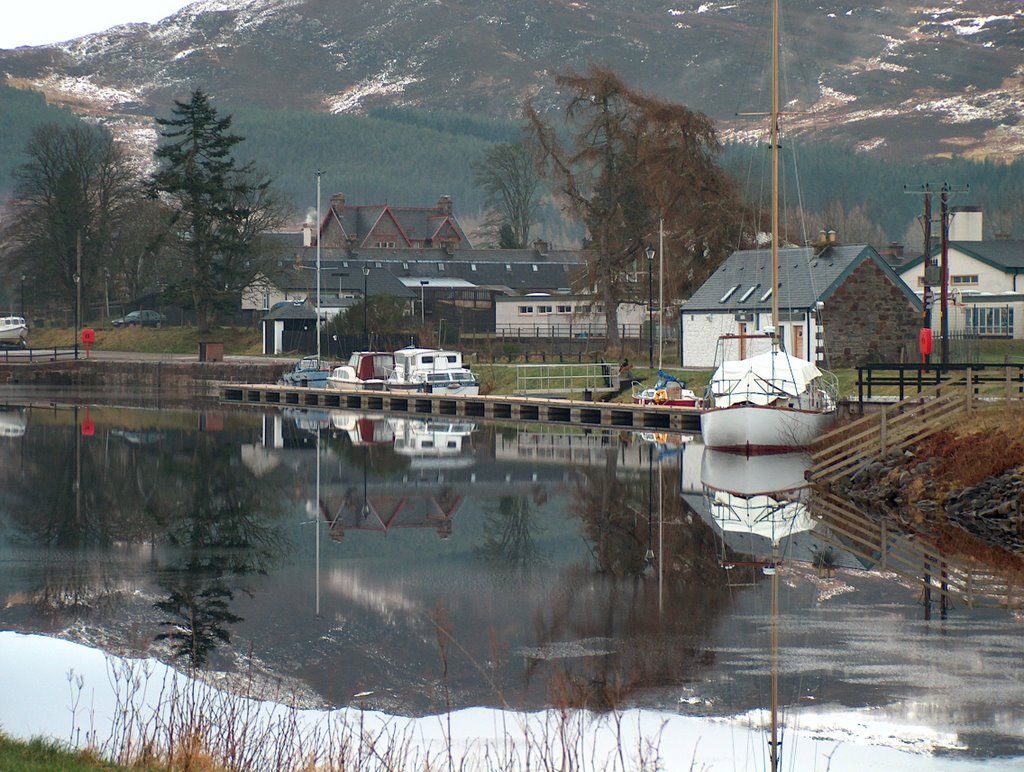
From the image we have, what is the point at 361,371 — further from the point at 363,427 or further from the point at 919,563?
the point at 919,563

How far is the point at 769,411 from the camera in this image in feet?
143

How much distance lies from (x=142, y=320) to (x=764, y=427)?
243ft

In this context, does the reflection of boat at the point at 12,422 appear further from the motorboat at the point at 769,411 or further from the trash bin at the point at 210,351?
the motorboat at the point at 769,411

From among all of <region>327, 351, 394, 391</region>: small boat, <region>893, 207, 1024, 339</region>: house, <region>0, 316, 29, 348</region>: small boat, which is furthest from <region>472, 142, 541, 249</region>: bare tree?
<region>327, 351, 394, 391</region>: small boat

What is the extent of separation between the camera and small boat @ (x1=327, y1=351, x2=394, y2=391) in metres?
73.9

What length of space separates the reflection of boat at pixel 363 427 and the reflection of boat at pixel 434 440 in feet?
1.17

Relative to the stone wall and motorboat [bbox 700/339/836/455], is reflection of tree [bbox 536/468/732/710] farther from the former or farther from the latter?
the stone wall

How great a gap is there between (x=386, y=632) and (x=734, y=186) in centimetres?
6234

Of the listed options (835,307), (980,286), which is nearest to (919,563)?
(835,307)

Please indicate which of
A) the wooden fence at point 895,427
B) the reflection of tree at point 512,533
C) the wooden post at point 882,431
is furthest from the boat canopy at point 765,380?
the reflection of tree at point 512,533

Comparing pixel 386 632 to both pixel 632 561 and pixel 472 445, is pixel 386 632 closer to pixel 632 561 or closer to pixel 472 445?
pixel 632 561

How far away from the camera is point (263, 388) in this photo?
74.8m

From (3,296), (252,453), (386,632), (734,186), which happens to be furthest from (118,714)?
(3,296)

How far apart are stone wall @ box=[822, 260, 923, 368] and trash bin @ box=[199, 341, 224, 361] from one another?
3951 cm
